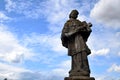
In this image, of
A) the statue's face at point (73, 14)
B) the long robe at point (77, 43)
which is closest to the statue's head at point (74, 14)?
the statue's face at point (73, 14)

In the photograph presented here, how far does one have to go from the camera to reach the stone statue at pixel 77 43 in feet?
45.5

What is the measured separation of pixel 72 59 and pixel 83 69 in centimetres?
81

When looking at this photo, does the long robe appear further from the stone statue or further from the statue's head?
the statue's head

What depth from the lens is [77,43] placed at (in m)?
14.5

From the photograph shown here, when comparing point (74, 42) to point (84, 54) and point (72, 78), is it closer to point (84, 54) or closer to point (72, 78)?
point (84, 54)

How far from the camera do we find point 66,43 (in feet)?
49.1

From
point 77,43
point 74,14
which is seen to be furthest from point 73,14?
point 77,43

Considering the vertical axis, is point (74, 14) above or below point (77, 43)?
above

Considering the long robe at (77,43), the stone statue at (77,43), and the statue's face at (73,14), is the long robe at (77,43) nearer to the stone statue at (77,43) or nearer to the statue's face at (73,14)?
the stone statue at (77,43)

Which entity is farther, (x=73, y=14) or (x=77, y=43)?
(x=73, y=14)

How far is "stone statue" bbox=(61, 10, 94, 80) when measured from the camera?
13.9 m

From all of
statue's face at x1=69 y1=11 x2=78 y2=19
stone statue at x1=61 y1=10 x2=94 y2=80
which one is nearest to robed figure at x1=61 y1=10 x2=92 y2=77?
stone statue at x1=61 y1=10 x2=94 y2=80

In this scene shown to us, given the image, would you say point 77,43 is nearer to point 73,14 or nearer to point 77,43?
point 77,43

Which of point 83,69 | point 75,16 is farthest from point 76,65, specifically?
point 75,16
